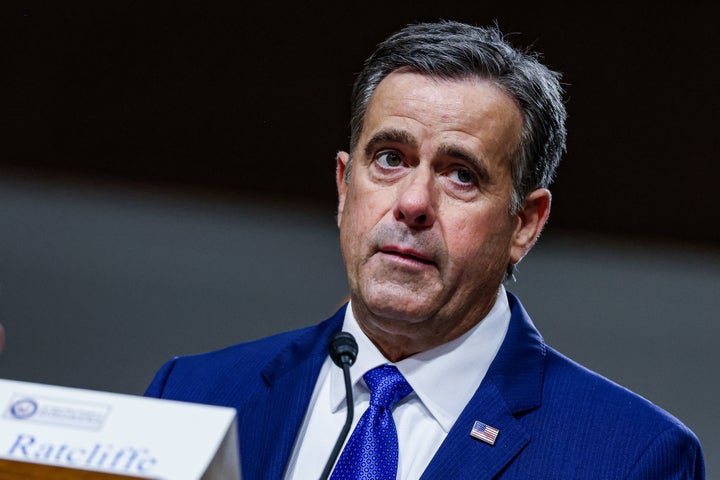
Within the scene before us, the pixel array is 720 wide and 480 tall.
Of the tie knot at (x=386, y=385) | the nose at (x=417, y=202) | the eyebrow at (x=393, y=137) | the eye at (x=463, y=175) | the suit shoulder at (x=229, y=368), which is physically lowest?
the suit shoulder at (x=229, y=368)

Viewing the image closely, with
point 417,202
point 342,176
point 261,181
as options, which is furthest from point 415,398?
point 261,181

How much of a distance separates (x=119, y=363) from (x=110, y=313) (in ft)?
0.57

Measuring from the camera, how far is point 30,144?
10.5 feet

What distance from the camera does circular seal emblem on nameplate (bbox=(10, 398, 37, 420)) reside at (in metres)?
1.09

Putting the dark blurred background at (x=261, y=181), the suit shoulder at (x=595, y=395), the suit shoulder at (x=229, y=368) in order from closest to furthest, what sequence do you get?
the suit shoulder at (x=595, y=395) < the suit shoulder at (x=229, y=368) < the dark blurred background at (x=261, y=181)

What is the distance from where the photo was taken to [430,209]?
1848 mm

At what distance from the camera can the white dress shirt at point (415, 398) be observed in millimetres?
1800

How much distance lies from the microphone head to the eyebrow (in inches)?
19.2

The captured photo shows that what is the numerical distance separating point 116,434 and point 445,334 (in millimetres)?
1002

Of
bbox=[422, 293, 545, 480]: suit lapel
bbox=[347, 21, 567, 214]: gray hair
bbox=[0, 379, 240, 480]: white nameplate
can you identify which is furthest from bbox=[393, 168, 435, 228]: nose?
bbox=[0, 379, 240, 480]: white nameplate

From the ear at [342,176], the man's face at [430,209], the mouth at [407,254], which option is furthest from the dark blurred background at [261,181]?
the mouth at [407,254]

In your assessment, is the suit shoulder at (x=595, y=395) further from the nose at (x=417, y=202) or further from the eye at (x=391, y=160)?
the eye at (x=391, y=160)

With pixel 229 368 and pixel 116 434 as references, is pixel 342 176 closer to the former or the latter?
pixel 229 368

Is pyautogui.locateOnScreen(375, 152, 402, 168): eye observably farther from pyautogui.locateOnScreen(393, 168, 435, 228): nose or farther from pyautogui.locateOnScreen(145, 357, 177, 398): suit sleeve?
pyautogui.locateOnScreen(145, 357, 177, 398): suit sleeve
